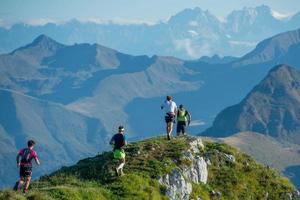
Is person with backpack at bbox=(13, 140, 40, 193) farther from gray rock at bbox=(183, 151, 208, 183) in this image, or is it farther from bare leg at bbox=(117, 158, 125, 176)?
gray rock at bbox=(183, 151, 208, 183)

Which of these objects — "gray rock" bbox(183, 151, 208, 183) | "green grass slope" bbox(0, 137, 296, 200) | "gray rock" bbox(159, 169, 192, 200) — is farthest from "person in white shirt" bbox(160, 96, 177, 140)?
"gray rock" bbox(159, 169, 192, 200)

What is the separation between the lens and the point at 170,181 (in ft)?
167

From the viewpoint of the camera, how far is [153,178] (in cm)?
4991

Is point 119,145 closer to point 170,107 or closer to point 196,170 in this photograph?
point 196,170

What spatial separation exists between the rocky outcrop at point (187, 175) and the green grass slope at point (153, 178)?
439 millimetres

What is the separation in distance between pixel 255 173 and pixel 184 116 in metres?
9.30

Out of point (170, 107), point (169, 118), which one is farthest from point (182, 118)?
point (170, 107)

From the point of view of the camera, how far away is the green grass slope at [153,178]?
4480 centimetres

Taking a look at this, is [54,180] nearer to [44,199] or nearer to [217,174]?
[44,199]

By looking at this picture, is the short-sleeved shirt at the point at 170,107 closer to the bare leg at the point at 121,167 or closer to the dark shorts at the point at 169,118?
the dark shorts at the point at 169,118

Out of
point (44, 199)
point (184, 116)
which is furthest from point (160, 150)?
point (44, 199)

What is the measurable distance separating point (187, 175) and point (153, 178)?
15.3ft

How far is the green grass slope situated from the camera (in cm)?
4480

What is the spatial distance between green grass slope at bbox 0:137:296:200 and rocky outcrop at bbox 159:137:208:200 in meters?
0.44
